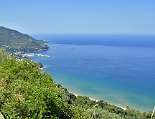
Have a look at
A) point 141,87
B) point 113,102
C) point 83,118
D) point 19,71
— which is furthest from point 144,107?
point 83,118

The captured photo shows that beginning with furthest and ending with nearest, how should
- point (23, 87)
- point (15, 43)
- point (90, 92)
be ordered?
1. point (15, 43)
2. point (90, 92)
3. point (23, 87)

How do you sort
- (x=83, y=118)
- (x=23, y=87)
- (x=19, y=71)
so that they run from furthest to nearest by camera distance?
(x=19, y=71), (x=83, y=118), (x=23, y=87)

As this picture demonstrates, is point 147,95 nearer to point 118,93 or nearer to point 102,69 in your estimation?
point 118,93

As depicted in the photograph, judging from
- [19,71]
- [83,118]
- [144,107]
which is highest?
[19,71]

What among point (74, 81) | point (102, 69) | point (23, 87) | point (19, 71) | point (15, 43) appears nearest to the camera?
point (23, 87)

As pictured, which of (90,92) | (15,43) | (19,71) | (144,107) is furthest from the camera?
(15,43)

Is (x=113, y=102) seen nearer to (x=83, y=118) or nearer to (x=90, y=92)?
(x=90, y=92)

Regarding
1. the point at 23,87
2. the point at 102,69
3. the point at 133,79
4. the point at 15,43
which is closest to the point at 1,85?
the point at 23,87

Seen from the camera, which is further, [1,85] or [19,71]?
[19,71]

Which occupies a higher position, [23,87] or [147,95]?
[23,87]
